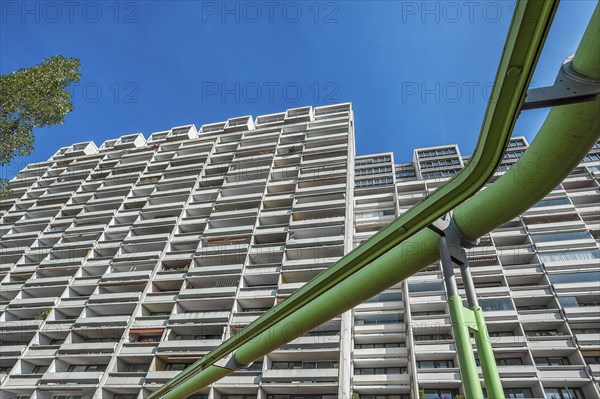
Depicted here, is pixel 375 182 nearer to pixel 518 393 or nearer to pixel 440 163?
pixel 440 163

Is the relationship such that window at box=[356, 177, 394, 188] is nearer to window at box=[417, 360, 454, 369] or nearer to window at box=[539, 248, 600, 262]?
window at box=[539, 248, 600, 262]

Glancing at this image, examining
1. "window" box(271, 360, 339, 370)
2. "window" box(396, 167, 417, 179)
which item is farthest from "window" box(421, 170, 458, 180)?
"window" box(271, 360, 339, 370)

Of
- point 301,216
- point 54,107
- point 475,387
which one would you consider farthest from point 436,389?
point 54,107

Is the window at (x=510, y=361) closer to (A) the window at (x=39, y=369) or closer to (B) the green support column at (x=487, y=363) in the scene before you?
(B) the green support column at (x=487, y=363)

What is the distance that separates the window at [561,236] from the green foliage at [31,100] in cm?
4118

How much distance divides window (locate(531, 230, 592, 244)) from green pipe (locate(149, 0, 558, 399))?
38443 millimetres

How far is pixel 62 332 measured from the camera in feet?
99.9

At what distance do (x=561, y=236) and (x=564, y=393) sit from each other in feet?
51.4

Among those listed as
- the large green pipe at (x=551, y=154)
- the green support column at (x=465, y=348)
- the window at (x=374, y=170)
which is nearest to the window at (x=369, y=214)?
the window at (x=374, y=170)

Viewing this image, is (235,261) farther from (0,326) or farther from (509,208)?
(509,208)

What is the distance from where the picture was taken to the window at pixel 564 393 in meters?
25.4

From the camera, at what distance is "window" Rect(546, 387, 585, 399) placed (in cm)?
2539

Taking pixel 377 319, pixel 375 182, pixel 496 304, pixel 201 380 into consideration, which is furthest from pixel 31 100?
pixel 375 182

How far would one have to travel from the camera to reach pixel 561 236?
34.7 m
